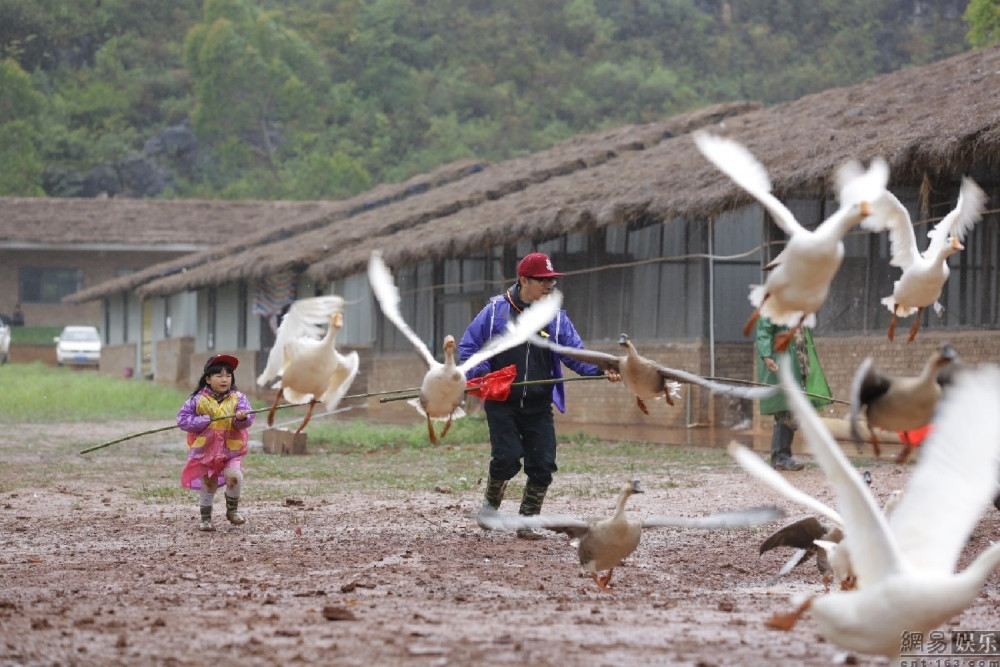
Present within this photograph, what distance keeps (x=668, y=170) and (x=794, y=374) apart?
7094 millimetres

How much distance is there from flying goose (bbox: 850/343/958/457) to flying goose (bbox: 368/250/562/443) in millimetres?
3079

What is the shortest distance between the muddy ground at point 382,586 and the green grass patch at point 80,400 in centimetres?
1273

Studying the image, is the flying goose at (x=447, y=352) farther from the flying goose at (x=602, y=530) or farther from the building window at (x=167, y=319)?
the building window at (x=167, y=319)

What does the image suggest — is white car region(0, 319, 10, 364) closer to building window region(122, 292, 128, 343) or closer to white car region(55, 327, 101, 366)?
white car region(55, 327, 101, 366)

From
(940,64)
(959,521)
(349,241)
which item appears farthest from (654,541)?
(349,241)

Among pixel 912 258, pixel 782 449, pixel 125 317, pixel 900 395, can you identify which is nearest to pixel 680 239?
pixel 782 449

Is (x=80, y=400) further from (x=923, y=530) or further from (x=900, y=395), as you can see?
(x=923, y=530)

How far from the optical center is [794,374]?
12.0 m

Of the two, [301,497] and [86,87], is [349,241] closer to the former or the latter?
[301,497]

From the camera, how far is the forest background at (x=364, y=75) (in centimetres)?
5719

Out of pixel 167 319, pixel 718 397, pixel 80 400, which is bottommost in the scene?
pixel 80 400

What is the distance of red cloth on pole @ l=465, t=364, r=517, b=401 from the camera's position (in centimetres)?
852

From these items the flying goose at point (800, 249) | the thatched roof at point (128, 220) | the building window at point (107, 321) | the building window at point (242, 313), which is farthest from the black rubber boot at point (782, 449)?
the building window at point (107, 321)

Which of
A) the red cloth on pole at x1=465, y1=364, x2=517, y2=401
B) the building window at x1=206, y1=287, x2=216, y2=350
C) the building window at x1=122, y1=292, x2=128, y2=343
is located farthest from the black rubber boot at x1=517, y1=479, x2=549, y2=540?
the building window at x1=122, y1=292, x2=128, y2=343
